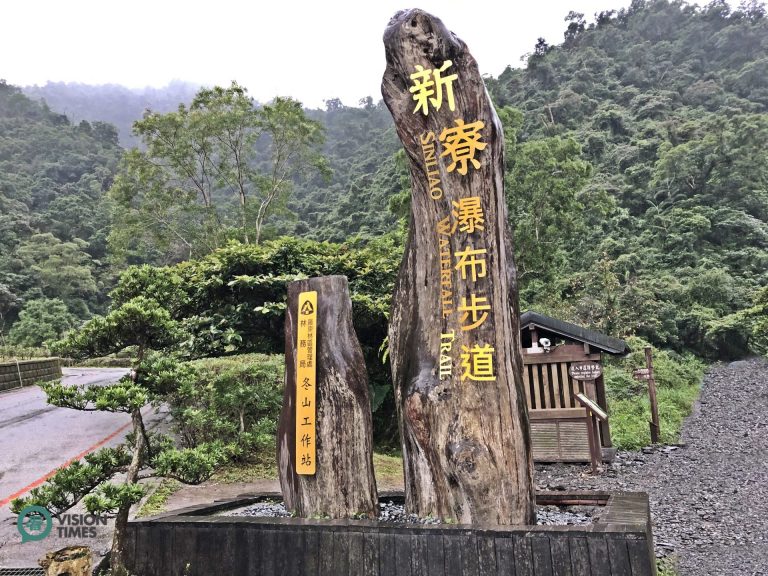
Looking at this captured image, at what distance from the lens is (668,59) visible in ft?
132

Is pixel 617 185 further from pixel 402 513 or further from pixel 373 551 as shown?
pixel 373 551

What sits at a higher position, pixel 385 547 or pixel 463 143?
pixel 463 143

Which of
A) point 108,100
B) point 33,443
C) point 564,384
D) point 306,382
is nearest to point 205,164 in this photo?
point 33,443

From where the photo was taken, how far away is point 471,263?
4012 mm

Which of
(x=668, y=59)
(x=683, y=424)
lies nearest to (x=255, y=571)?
(x=683, y=424)

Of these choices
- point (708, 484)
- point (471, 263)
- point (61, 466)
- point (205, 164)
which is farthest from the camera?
point (205, 164)

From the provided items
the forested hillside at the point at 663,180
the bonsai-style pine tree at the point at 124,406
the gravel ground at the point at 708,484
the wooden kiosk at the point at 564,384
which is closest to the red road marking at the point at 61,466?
the bonsai-style pine tree at the point at 124,406

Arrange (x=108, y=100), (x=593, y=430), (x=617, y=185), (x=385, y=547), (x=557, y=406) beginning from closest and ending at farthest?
(x=385, y=547) → (x=593, y=430) → (x=557, y=406) → (x=617, y=185) → (x=108, y=100)

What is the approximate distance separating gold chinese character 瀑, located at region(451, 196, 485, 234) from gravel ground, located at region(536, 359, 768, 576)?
9.61 feet

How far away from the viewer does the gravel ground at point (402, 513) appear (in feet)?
12.8

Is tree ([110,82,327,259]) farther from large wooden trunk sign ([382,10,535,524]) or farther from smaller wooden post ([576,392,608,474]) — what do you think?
large wooden trunk sign ([382,10,535,524])

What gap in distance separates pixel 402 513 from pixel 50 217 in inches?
1419

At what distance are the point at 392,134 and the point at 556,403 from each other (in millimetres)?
34573

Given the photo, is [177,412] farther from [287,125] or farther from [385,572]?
[287,125]
